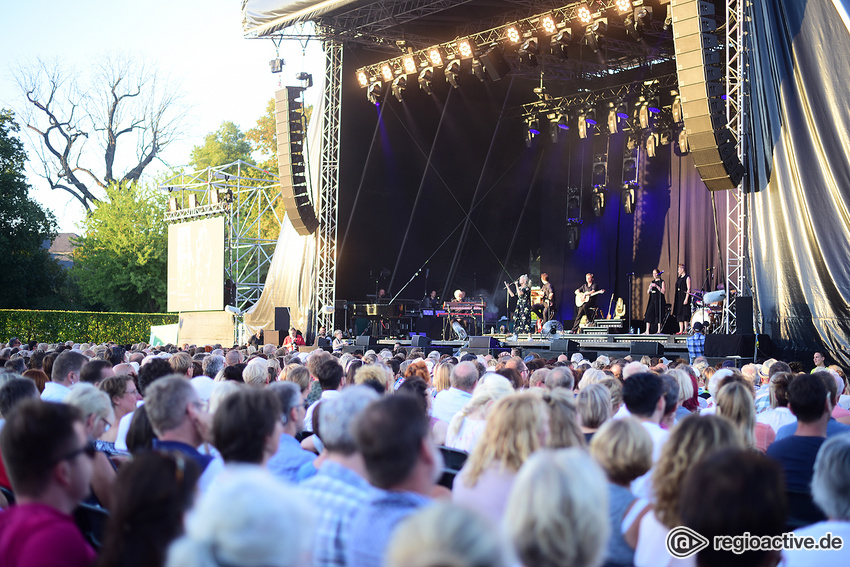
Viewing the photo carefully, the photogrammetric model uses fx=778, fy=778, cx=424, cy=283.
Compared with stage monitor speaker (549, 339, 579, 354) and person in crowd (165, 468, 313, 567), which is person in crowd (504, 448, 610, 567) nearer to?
person in crowd (165, 468, 313, 567)

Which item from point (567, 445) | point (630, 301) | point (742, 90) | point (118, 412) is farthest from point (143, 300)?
point (567, 445)

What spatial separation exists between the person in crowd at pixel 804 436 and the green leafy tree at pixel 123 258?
3088cm

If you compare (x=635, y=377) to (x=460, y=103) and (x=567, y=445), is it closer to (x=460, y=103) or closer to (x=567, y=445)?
(x=567, y=445)

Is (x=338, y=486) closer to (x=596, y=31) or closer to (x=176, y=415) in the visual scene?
(x=176, y=415)

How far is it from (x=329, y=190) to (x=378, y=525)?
628 inches

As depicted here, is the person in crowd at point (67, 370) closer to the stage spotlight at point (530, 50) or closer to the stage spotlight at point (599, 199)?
the stage spotlight at point (530, 50)

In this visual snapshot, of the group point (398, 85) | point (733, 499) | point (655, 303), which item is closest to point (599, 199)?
Result: point (655, 303)

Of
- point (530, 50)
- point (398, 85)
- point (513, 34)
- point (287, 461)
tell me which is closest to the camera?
point (287, 461)

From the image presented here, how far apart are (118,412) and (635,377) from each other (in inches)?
123

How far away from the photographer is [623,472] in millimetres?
2775

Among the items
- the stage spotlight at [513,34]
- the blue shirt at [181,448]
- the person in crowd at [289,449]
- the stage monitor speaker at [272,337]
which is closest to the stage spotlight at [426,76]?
the stage spotlight at [513,34]

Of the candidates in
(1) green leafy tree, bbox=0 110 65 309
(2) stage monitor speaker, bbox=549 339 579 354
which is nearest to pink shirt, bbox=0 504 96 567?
(2) stage monitor speaker, bbox=549 339 579 354

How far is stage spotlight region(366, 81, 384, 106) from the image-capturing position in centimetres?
1697

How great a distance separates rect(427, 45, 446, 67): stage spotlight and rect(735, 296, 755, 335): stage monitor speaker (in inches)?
303
